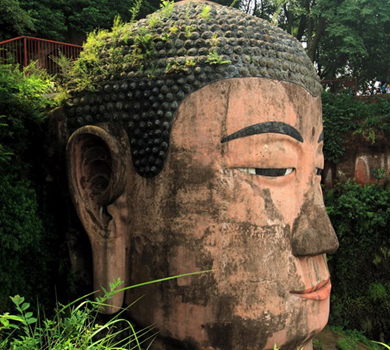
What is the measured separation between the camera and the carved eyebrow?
3398mm

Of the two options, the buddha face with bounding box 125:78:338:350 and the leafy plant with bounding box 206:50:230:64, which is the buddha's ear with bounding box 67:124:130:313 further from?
the leafy plant with bounding box 206:50:230:64

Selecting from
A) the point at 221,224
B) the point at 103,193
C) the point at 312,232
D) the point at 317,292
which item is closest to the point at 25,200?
the point at 103,193

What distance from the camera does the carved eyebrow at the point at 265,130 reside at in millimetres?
3398

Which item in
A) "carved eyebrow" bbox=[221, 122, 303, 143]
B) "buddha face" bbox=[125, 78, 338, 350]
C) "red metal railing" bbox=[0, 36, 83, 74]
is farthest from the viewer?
"red metal railing" bbox=[0, 36, 83, 74]

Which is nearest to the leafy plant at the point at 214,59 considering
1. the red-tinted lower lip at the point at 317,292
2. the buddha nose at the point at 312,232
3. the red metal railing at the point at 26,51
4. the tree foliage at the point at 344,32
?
the buddha nose at the point at 312,232

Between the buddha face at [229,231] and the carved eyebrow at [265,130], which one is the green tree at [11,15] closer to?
the buddha face at [229,231]

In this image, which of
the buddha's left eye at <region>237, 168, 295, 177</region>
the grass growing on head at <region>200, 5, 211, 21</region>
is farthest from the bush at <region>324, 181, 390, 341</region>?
the grass growing on head at <region>200, 5, 211, 21</region>

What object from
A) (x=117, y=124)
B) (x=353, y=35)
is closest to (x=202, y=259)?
(x=117, y=124)

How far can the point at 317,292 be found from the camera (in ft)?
11.8

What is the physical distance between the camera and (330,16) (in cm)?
1406

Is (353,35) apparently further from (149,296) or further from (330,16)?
(149,296)

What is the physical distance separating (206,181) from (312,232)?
935 millimetres

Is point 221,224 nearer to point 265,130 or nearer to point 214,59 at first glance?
point 265,130

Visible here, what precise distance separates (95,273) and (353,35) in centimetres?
1284
